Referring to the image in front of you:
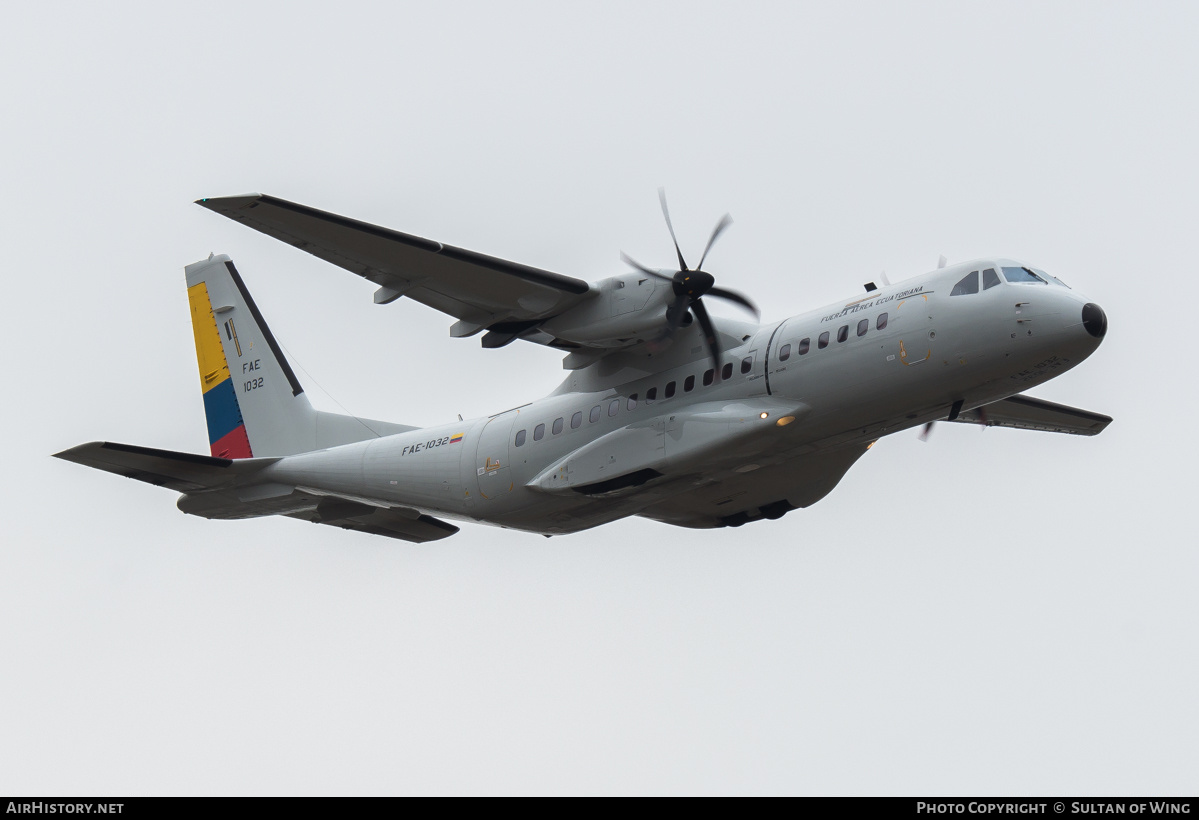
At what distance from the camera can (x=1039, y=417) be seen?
20.6 m

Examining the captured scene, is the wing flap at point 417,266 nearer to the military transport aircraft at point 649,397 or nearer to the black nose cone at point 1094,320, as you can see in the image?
the military transport aircraft at point 649,397

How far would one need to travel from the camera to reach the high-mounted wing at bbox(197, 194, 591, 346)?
15.3 meters

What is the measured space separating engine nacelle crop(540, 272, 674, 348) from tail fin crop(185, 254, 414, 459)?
19.3 ft

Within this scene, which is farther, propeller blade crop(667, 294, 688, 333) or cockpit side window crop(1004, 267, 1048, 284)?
propeller blade crop(667, 294, 688, 333)

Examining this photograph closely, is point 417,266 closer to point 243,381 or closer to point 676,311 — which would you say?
point 676,311

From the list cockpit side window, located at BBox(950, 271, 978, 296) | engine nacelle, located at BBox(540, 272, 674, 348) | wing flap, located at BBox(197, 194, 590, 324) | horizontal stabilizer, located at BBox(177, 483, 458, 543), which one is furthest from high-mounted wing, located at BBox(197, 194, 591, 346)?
cockpit side window, located at BBox(950, 271, 978, 296)

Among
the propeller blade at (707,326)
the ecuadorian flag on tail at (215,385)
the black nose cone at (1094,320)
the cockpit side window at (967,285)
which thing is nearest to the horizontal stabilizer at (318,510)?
the ecuadorian flag on tail at (215,385)

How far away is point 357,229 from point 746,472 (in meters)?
6.20

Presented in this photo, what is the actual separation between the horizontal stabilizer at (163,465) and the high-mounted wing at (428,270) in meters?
4.45

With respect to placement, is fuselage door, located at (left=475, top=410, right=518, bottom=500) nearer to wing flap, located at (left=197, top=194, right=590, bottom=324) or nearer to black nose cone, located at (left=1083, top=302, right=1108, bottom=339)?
wing flap, located at (left=197, top=194, right=590, bottom=324)

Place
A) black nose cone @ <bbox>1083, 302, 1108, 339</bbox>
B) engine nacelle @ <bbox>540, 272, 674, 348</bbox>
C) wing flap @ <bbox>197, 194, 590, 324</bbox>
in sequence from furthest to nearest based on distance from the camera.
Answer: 1. engine nacelle @ <bbox>540, 272, 674, 348</bbox>
2. wing flap @ <bbox>197, 194, 590, 324</bbox>
3. black nose cone @ <bbox>1083, 302, 1108, 339</bbox>

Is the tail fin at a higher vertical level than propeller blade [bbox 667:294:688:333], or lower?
higher
